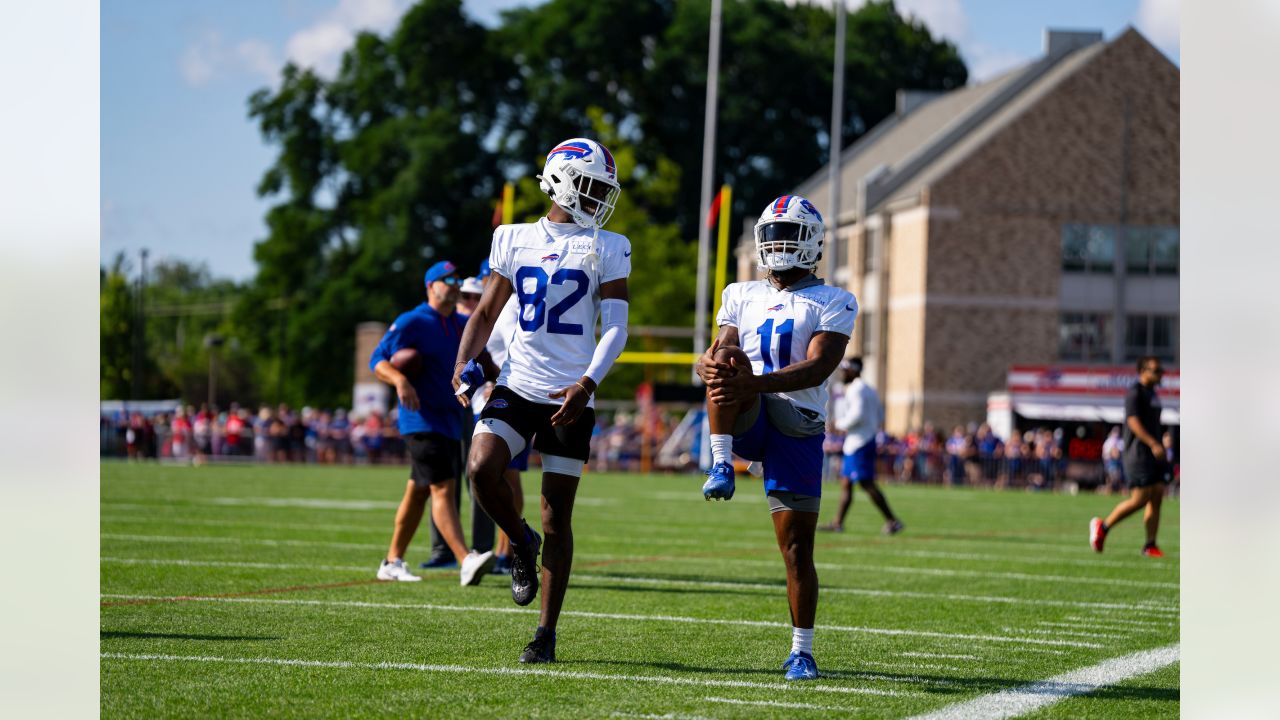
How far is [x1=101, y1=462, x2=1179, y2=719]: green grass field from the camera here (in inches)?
247

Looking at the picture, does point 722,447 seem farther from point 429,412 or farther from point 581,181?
point 429,412

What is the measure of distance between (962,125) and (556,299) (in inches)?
1913

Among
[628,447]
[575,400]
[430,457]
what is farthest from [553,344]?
[628,447]

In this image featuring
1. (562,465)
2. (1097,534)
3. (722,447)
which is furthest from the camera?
(1097,534)

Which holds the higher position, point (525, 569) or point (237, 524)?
point (525, 569)

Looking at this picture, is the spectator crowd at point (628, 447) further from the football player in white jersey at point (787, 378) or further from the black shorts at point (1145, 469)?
the football player in white jersey at point (787, 378)

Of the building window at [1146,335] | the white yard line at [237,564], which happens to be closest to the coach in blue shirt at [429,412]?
the white yard line at [237,564]

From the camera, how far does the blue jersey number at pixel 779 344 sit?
7.05m

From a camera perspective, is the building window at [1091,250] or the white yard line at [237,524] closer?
the white yard line at [237,524]

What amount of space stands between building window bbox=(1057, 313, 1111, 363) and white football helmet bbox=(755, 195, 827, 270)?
4600 centimetres

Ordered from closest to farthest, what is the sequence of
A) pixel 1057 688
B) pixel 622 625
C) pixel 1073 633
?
pixel 1057 688 < pixel 622 625 < pixel 1073 633

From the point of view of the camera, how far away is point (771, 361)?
23.2 ft

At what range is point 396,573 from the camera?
1088 cm

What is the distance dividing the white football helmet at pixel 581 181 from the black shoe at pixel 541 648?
6.07 ft
